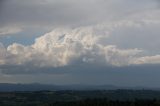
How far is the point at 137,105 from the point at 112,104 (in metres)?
9.12

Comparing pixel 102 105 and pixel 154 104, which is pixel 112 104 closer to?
pixel 102 105

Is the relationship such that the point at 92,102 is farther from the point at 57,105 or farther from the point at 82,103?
the point at 57,105

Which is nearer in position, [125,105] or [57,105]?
[125,105]

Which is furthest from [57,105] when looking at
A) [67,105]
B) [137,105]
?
[137,105]

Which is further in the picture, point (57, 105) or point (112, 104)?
point (57, 105)

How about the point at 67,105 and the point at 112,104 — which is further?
the point at 67,105

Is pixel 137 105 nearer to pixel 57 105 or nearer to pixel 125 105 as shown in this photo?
pixel 125 105

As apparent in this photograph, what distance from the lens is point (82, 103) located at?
152625 millimetres

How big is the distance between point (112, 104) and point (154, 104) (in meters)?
15.4

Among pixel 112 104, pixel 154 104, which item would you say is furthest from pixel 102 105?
pixel 154 104

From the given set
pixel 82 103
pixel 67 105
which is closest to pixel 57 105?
pixel 67 105

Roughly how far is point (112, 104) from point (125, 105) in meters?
4.76

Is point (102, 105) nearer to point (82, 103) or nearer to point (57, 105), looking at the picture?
point (82, 103)

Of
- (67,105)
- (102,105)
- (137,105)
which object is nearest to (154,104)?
(137,105)
